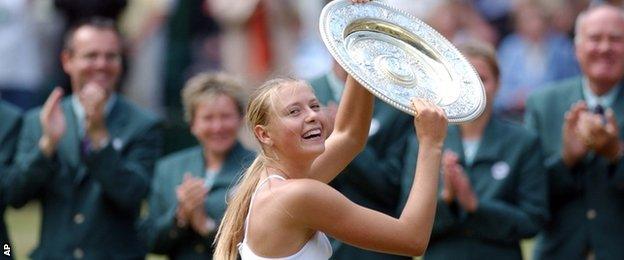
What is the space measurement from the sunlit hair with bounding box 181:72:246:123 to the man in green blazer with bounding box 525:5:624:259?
1702 mm

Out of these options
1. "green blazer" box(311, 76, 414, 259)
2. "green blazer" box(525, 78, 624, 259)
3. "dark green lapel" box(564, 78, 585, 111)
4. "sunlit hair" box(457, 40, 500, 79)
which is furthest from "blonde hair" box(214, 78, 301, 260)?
"dark green lapel" box(564, 78, 585, 111)

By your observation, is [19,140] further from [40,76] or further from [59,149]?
[40,76]

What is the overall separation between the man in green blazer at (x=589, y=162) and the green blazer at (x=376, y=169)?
2.74 ft

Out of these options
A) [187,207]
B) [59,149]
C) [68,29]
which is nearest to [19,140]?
[59,149]

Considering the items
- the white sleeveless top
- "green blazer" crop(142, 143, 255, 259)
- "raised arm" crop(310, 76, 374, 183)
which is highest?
"raised arm" crop(310, 76, 374, 183)

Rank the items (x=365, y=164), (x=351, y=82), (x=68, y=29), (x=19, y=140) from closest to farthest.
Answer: (x=351, y=82), (x=365, y=164), (x=19, y=140), (x=68, y=29)

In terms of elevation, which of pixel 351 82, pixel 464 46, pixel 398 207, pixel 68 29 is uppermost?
pixel 351 82

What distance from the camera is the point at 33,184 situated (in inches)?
396

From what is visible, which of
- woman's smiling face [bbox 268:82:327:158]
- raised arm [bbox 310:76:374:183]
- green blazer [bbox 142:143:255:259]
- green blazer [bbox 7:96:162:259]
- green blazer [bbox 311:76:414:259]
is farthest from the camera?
green blazer [bbox 7:96:162:259]

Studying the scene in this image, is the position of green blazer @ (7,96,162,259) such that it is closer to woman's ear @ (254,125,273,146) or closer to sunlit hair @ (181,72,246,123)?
sunlit hair @ (181,72,246,123)

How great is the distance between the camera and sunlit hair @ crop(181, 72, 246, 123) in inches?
398

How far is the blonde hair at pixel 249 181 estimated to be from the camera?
294 inches

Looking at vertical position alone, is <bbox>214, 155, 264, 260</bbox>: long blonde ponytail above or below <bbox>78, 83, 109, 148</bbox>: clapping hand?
above

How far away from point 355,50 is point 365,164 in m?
2.39
